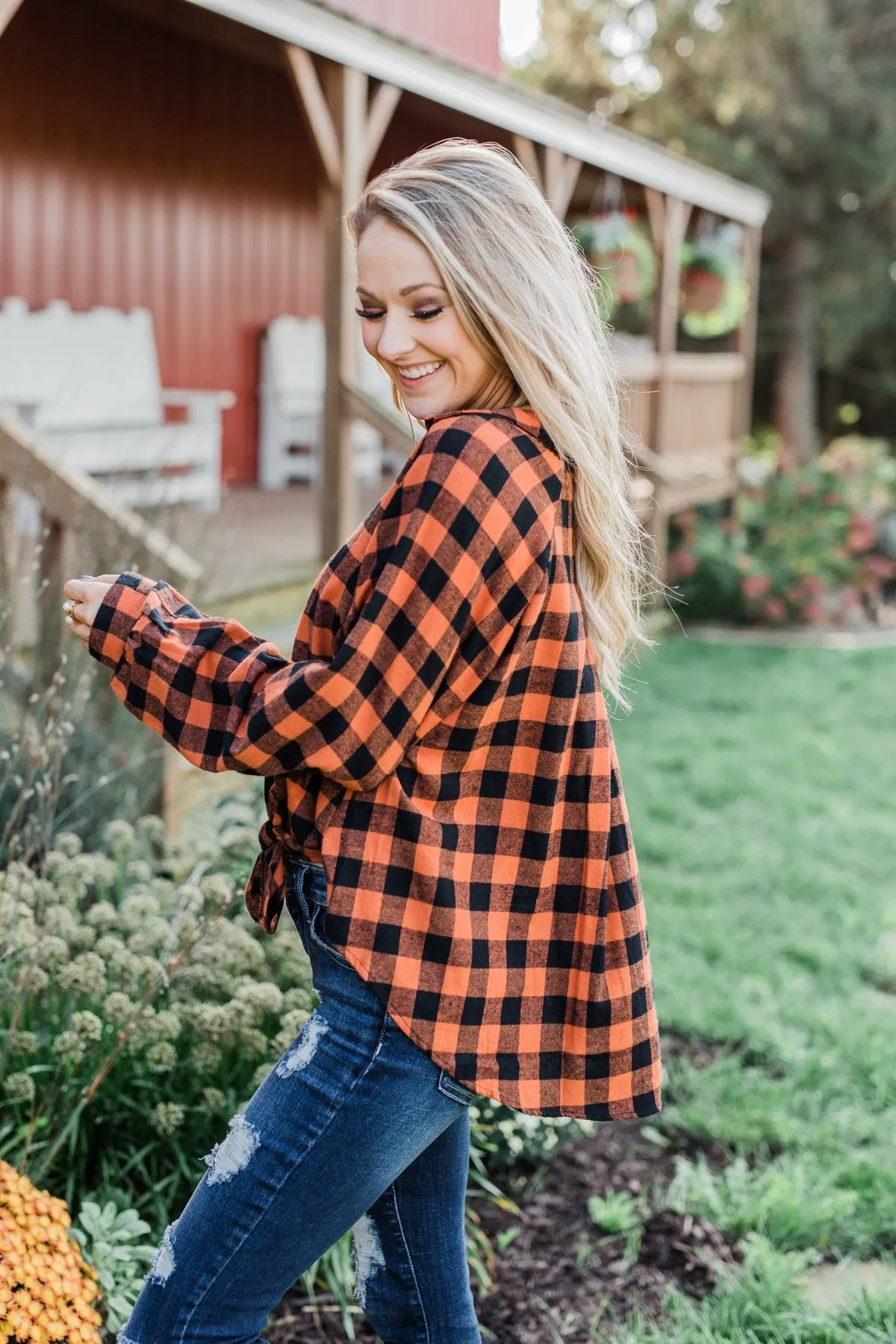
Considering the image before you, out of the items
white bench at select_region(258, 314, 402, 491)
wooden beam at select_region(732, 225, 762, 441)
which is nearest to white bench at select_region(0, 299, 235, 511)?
white bench at select_region(258, 314, 402, 491)

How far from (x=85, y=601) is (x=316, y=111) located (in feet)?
17.4

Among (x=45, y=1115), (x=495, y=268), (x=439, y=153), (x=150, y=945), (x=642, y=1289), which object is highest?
(x=439, y=153)

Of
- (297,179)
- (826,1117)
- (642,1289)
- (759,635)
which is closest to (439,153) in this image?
(642,1289)

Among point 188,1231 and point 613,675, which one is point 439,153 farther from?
point 188,1231

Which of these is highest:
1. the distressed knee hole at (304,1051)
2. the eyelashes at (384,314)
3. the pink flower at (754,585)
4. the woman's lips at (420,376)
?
the eyelashes at (384,314)

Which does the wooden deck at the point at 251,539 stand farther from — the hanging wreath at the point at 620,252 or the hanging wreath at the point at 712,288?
the hanging wreath at the point at 712,288

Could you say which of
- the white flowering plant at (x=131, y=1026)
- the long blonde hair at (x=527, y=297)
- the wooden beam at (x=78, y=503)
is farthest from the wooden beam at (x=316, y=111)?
the long blonde hair at (x=527, y=297)

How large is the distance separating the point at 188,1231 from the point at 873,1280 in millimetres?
1731

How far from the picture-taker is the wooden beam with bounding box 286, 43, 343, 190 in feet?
20.9

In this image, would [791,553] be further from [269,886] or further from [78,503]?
[269,886]

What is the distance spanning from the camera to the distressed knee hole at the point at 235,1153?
62.3 inches

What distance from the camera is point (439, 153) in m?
1.73

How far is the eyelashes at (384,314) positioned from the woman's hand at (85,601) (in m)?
0.44

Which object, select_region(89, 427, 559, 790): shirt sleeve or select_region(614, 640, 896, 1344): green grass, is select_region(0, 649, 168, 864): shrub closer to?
select_region(614, 640, 896, 1344): green grass
